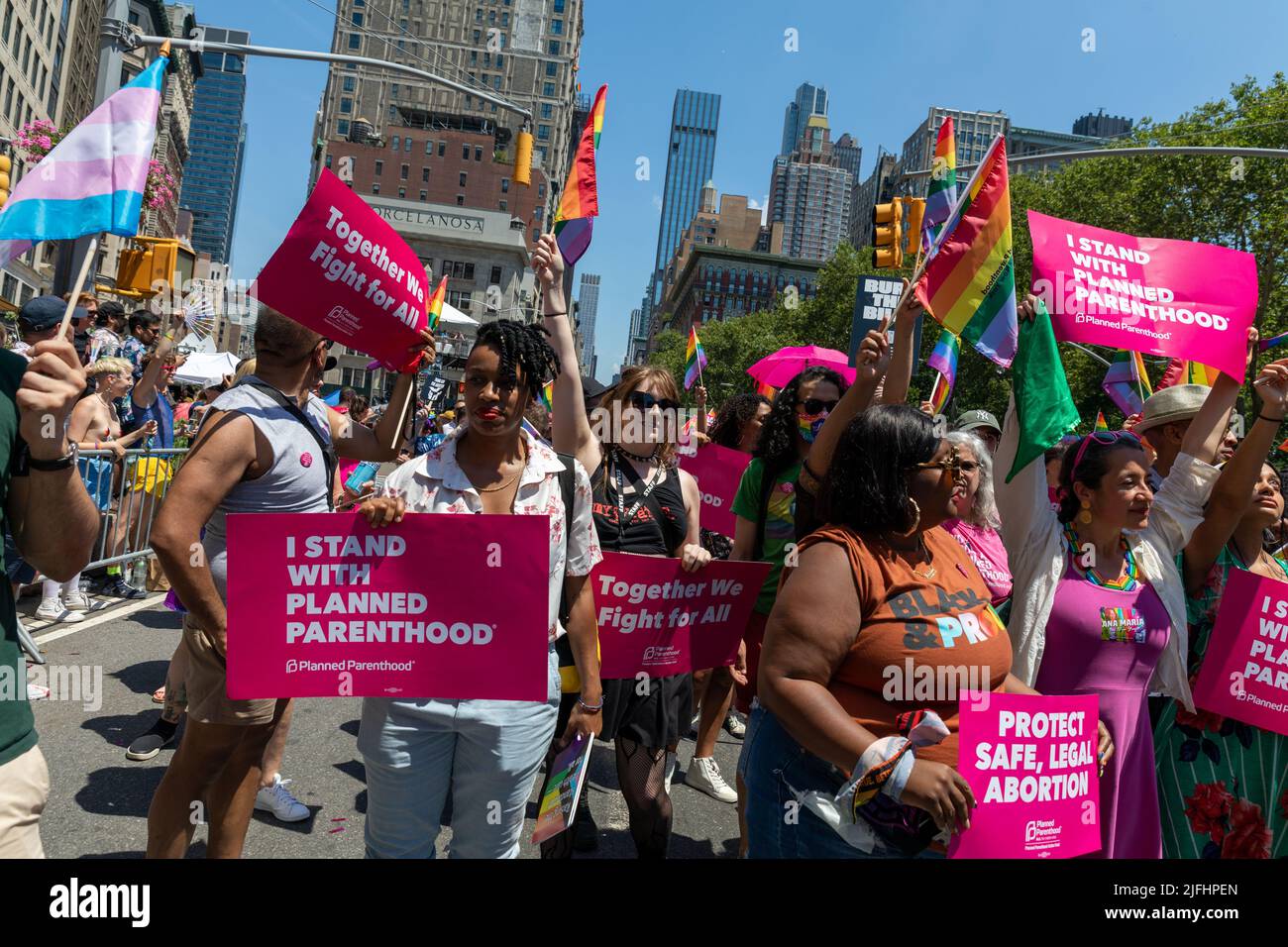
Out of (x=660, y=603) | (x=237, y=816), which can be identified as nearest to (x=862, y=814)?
(x=660, y=603)

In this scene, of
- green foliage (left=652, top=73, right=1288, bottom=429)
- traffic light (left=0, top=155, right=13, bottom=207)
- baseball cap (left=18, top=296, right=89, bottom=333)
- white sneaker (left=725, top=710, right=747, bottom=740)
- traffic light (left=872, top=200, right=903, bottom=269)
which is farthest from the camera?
green foliage (left=652, top=73, right=1288, bottom=429)

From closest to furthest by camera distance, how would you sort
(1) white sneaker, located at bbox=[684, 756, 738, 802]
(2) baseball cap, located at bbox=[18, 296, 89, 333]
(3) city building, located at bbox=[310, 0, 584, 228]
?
(2) baseball cap, located at bbox=[18, 296, 89, 333]
(1) white sneaker, located at bbox=[684, 756, 738, 802]
(3) city building, located at bbox=[310, 0, 584, 228]

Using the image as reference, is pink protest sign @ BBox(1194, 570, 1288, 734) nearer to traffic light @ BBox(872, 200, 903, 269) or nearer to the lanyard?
the lanyard

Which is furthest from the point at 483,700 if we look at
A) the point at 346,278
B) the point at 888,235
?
the point at 888,235

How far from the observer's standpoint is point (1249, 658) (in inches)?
134

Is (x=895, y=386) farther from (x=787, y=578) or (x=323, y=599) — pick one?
(x=323, y=599)

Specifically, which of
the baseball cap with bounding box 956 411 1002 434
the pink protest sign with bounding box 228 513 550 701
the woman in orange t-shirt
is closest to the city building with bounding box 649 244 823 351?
the baseball cap with bounding box 956 411 1002 434

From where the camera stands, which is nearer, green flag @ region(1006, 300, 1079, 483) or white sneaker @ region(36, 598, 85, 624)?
green flag @ region(1006, 300, 1079, 483)

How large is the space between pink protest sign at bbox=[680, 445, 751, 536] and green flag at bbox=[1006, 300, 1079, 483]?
95.5 inches

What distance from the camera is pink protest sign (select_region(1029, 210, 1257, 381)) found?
155 inches

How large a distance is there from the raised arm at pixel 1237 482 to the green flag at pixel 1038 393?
60 centimetres

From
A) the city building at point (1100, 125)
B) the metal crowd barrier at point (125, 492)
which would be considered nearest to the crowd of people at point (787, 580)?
the metal crowd barrier at point (125, 492)

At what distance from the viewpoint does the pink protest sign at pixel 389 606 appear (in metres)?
2.78

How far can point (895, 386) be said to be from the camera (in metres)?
3.57
